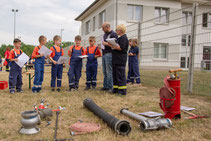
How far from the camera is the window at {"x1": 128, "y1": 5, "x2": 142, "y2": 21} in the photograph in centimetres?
1755

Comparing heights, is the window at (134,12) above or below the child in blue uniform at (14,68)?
above

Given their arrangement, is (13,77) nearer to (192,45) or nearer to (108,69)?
(108,69)

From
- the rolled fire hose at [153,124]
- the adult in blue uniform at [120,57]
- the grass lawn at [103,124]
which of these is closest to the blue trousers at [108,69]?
the adult in blue uniform at [120,57]

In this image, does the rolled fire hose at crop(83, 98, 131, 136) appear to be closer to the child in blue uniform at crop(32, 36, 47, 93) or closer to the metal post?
the child in blue uniform at crop(32, 36, 47, 93)

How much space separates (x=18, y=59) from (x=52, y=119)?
3.14 metres

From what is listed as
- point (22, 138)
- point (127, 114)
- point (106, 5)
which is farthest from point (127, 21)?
point (22, 138)

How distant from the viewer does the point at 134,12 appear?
57.7 ft

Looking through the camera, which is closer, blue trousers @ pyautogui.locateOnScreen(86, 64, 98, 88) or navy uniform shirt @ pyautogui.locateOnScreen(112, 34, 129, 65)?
navy uniform shirt @ pyautogui.locateOnScreen(112, 34, 129, 65)

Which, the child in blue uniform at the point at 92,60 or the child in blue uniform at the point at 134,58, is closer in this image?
the child in blue uniform at the point at 92,60

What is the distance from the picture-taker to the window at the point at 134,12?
1755 centimetres

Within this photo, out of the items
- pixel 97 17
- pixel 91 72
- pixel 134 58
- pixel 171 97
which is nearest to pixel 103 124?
pixel 171 97

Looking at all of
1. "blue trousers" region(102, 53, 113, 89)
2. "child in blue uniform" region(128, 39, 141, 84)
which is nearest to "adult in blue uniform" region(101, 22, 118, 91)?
"blue trousers" region(102, 53, 113, 89)

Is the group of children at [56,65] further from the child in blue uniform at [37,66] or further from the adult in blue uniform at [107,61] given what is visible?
the adult in blue uniform at [107,61]

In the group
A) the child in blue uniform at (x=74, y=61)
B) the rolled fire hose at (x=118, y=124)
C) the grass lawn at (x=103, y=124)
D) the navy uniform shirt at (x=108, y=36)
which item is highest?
the navy uniform shirt at (x=108, y=36)
